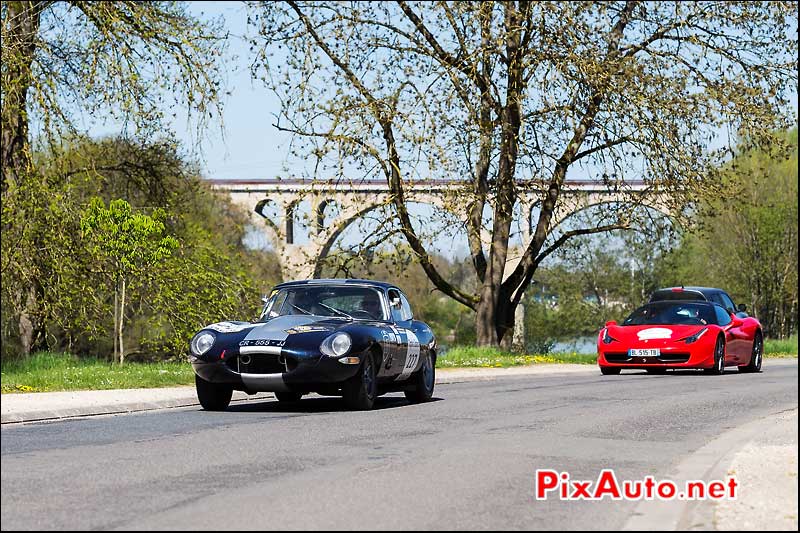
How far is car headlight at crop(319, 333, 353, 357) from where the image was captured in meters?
13.8

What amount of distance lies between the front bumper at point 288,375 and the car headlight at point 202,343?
14 centimetres

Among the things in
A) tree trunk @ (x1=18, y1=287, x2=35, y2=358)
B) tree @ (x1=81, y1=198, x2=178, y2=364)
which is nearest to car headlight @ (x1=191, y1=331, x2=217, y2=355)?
tree @ (x1=81, y1=198, x2=178, y2=364)

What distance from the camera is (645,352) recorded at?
2380cm

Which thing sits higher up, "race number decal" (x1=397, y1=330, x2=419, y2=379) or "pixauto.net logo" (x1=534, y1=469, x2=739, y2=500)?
"race number decal" (x1=397, y1=330, x2=419, y2=379)

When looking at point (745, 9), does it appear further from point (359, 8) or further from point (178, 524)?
point (178, 524)

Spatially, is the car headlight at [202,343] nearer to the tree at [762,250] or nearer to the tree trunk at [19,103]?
the tree trunk at [19,103]

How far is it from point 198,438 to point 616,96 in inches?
811

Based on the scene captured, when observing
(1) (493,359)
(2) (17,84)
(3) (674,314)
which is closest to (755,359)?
(3) (674,314)

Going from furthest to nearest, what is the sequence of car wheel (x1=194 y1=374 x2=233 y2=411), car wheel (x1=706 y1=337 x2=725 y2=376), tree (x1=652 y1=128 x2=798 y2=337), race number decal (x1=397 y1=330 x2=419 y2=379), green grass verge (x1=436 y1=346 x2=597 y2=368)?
1. tree (x1=652 y1=128 x2=798 y2=337)
2. green grass verge (x1=436 y1=346 x2=597 y2=368)
3. car wheel (x1=706 y1=337 x2=725 y2=376)
4. race number decal (x1=397 y1=330 x2=419 y2=379)
5. car wheel (x1=194 y1=374 x2=233 y2=411)

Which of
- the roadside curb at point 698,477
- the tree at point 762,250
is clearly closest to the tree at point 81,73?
the roadside curb at point 698,477

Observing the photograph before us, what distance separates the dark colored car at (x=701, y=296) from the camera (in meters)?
26.3

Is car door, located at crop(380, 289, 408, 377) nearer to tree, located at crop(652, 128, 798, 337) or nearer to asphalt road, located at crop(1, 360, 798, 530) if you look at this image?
asphalt road, located at crop(1, 360, 798, 530)

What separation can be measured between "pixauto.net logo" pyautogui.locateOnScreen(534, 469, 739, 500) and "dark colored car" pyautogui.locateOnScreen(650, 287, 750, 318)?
707 inches

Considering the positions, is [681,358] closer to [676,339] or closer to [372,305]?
[676,339]
